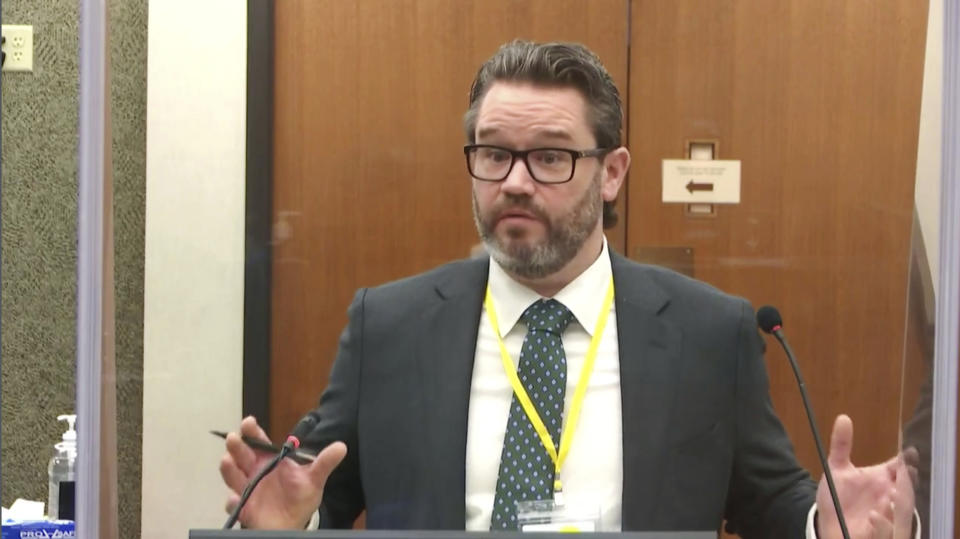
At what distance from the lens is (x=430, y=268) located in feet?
3.50

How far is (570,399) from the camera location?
3.17 feet

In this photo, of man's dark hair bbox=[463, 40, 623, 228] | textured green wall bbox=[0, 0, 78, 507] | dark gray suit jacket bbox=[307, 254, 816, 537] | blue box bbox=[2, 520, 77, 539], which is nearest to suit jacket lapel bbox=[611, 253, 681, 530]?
dark gray suit jacket bbox=[307, 254, 816, 537]

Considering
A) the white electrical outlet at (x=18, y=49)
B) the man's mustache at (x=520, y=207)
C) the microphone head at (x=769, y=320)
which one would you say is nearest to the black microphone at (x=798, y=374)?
the microphone head at (x=769, y=320)

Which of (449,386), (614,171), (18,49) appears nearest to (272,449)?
(449,386)

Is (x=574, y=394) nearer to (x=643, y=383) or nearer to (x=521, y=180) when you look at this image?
(x=643, y=383)

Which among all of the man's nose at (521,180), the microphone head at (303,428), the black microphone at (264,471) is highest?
the man's nose at (521,180)

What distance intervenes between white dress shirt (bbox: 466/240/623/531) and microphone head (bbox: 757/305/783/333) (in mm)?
151

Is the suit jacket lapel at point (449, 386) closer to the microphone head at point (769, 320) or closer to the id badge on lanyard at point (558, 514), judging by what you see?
the id badge on lanyard at point (558, 514)

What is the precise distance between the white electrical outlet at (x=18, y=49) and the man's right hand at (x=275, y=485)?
46.9 inches

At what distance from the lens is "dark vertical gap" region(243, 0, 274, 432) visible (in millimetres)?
1050

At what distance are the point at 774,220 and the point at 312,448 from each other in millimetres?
548

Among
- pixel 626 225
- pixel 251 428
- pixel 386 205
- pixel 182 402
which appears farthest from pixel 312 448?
pixel 626 225

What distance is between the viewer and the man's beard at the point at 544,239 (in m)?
0.97

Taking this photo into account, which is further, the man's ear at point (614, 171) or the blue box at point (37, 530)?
the blue box at point (37, 530)
